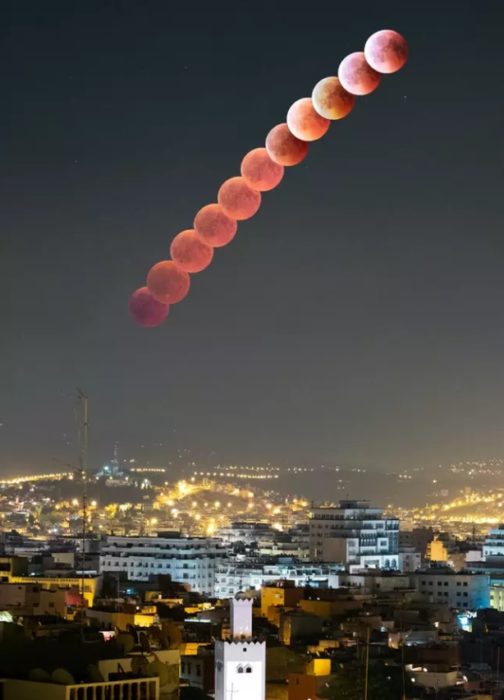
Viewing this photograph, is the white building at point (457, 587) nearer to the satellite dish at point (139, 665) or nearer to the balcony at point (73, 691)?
the satellite dish at point (139, 665)

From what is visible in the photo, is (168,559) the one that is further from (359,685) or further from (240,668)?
(240,668)

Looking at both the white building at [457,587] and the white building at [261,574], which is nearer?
the white building at [457,587]

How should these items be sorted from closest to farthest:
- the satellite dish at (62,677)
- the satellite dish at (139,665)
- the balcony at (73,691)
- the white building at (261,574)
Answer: the balcony at (73,691), the satellite dish at (62,677), the satellite dish at (139,665), the white building at (261,574)

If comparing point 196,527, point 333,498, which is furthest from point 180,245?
point 333,498

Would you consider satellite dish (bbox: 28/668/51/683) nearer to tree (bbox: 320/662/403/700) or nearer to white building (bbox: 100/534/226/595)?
tree (bbox: 320/662/403/700)

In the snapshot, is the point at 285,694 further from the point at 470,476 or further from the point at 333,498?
the point at 470,476

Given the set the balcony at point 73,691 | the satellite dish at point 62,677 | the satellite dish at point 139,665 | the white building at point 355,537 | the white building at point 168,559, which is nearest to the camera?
the balcony at point 73,691

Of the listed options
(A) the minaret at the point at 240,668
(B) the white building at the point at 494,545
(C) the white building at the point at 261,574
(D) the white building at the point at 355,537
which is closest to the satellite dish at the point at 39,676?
(A) the minaret at the point at 240,668
